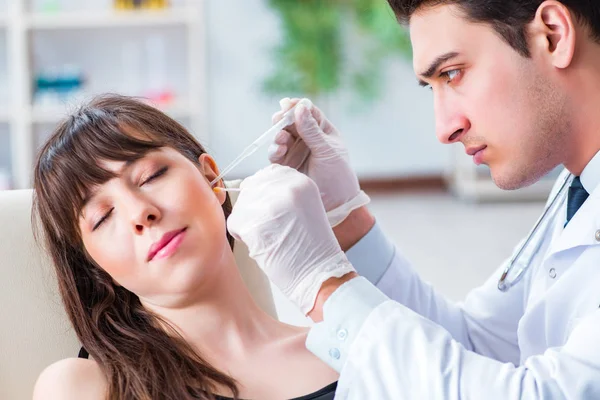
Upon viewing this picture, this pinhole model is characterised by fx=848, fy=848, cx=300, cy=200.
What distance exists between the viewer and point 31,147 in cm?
536

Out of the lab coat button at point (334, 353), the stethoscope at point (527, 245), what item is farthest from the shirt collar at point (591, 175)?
the lab coat button at point (334, 353)

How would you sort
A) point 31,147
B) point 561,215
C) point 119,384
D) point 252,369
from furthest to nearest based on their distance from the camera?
point 31,147, point 561,215, point 252,369, point 119,384

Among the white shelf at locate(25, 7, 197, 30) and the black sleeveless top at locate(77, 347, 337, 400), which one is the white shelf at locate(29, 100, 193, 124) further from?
the black sleeveless top at locate(77, 347, 337, 400)

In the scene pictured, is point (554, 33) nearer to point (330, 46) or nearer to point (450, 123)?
point (450, 123)

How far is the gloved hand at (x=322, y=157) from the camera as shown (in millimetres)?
1625

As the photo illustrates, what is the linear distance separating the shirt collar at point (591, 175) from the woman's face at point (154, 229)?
64 centimetres

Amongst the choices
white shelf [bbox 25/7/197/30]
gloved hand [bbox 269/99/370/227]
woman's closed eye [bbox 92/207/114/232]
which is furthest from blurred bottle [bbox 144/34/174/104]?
woman's closed eye [bbox 92/207/114/232]

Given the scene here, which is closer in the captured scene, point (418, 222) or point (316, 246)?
point (316, 246)

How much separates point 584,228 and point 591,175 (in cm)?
12

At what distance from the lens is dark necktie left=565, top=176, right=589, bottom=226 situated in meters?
1.56

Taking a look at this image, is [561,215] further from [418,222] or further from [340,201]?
[418,222]

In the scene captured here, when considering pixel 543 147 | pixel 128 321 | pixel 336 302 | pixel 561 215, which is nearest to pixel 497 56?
pixel 543 147

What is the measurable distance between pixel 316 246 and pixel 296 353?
0.28m

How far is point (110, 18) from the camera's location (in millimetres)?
5238
